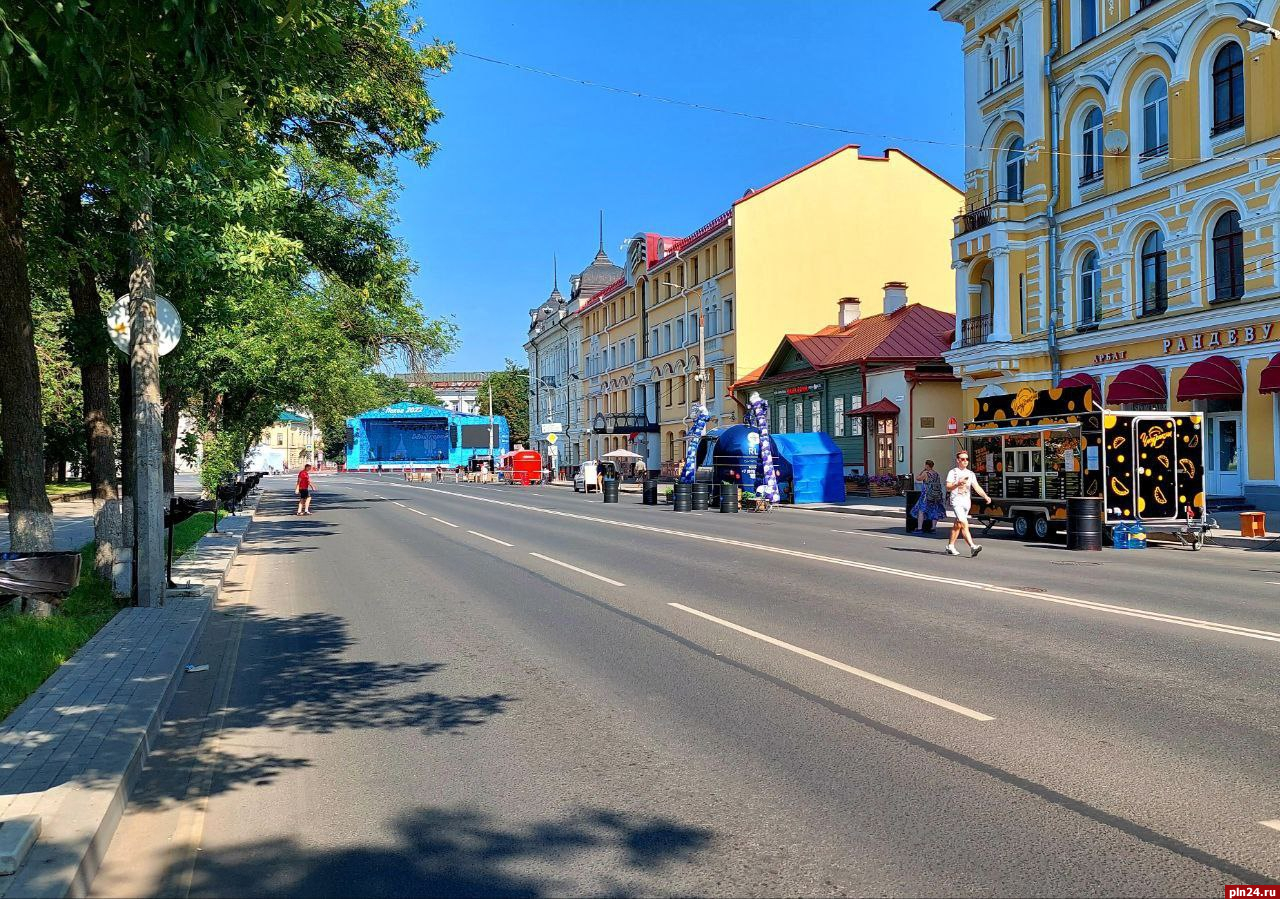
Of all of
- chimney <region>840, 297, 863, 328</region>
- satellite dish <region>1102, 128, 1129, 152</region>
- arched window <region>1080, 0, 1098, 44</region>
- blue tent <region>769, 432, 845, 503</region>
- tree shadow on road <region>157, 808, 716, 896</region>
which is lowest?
tree shadow on road <region>157, 808, 716, 896</region>

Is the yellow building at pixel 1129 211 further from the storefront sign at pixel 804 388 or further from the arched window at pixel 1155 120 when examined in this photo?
the storefront sign at pixel 804 388

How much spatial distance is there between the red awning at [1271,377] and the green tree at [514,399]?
10177 cm

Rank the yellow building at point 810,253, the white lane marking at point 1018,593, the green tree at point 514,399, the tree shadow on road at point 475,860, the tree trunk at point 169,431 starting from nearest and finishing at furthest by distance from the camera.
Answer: the tree shadow on road at point 475,860
the white lane marking at point 1018,593
the tree trunk at point 169,431
the yellow building at point 810,253
the green tree at point 514,399

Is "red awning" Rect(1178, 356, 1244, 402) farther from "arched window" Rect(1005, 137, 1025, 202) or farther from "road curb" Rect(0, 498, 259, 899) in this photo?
"road curb" Rect(0, 498, 259, 899)

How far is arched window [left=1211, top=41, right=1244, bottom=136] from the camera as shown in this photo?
25688mm

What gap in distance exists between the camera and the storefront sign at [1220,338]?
24688 millimetres

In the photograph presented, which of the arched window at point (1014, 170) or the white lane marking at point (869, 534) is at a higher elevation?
the arched window at point (1014, 170)

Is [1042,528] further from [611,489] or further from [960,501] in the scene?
[611,489]

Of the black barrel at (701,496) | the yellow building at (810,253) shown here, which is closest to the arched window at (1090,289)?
the black barrel at (701,496)

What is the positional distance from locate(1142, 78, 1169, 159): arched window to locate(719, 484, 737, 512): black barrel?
15095mm

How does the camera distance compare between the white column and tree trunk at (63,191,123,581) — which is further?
the white column

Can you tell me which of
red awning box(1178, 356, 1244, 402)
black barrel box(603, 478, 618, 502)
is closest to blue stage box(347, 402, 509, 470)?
black barrel box(603, 478, 618, 502)

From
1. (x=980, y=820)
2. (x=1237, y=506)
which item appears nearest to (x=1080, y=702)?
(x=980, y=820)

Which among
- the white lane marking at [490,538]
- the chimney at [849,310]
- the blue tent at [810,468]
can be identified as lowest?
the white lane marking at [490,538]
